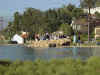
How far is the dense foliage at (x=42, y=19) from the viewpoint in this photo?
78.9 meters

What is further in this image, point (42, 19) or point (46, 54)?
point (42, 19)

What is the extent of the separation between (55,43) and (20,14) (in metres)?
39.9

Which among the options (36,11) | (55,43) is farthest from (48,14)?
(55,43)

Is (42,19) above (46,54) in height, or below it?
above

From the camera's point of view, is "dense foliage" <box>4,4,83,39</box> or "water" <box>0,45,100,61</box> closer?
"water" <box>0,45,100,61</box>

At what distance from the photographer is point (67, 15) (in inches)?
3351

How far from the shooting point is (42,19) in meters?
81.5

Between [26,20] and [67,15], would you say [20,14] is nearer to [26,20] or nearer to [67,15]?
[26,20]

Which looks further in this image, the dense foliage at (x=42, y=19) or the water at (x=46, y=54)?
the dense foliage at (x=42, y=19)

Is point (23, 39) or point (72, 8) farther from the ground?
point (72, 8)

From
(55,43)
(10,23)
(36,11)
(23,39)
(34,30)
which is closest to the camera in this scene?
(55,43)

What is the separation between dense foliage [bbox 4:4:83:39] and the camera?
259 feet

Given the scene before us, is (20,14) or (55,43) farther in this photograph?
(20,14)

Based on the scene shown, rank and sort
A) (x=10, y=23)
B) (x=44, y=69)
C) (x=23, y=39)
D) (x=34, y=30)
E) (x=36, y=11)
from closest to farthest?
1. (x=44, y=69)
2. (x=23, y=39)
3. (x=34, y=30)
4. (x=36, y=11)
5. (x=10, y=23)
